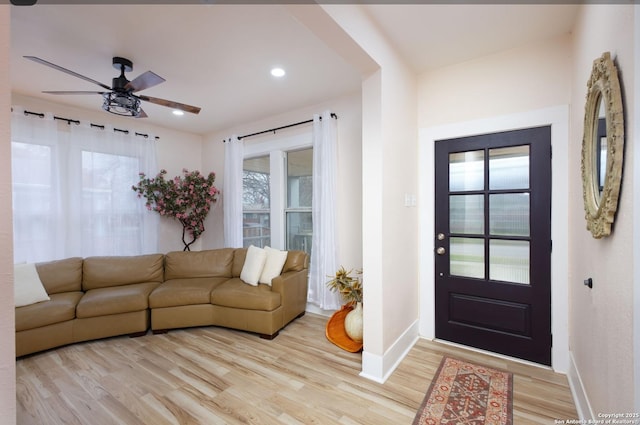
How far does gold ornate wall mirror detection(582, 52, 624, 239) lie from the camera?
1.10 meters

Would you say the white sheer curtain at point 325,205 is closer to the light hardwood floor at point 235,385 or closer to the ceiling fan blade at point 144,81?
the light hardwood floor at point 235,385

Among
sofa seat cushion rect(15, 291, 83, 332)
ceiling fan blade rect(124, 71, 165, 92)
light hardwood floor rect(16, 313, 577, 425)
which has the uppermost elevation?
ceiling fan blade rect(124, 71, 165, 92)

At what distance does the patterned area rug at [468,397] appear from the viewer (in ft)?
5.75

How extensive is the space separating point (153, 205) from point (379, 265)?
351 centimetres

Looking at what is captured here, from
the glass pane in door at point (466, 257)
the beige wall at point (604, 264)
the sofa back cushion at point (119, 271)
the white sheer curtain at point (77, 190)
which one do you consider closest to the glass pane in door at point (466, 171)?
the glass pane in door at point (466, 257)

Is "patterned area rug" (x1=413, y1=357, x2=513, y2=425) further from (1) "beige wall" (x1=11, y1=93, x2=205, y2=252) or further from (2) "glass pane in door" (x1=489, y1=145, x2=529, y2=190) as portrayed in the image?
(1) "beige wall" (x1=11, y1=93, x2=205, y2=252)

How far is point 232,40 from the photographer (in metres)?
2.20

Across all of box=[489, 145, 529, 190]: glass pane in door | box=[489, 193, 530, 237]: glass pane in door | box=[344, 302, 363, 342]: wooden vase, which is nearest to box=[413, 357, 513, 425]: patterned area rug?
box=[344, 302, 363, 342]: wooden vase

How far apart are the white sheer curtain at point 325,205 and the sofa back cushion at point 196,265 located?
1.24 meters

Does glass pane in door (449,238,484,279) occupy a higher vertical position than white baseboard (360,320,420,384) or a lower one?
higher

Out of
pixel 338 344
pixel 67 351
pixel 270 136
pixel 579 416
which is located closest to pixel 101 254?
pixel 67 351

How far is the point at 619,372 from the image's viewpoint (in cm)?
114

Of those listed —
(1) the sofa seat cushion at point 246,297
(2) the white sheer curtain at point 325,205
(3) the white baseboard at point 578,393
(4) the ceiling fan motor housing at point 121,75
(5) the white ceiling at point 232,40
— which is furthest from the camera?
(2) the white sheer curtain at point 325,205

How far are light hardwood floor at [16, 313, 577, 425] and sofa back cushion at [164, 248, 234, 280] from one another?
0.94 metres
